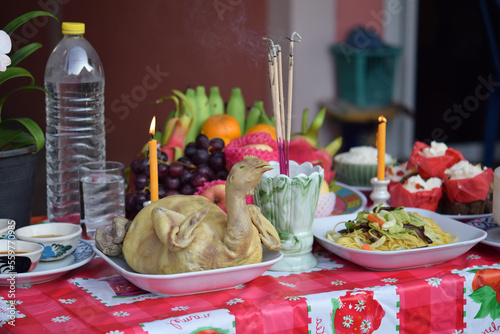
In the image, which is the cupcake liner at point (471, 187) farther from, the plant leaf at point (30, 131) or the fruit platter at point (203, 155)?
the plant leaf at point (30, 131)

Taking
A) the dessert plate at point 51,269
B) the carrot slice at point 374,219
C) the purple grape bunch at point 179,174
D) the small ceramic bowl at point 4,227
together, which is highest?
the purple grape bunch at point 179,174

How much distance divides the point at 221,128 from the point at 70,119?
43cm

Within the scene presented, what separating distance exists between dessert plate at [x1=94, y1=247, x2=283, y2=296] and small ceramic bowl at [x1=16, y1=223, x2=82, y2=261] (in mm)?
149

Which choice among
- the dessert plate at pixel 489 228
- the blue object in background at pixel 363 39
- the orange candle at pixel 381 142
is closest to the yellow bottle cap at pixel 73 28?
the orange candle at pixel 381 142

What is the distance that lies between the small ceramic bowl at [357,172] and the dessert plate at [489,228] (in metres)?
0.44

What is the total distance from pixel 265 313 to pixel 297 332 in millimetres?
73

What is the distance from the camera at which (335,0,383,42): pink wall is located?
4.38m

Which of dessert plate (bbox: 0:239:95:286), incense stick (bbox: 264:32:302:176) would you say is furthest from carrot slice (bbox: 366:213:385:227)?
dessert plate (bbox: 0:239:95:286)

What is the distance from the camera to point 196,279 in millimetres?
1013

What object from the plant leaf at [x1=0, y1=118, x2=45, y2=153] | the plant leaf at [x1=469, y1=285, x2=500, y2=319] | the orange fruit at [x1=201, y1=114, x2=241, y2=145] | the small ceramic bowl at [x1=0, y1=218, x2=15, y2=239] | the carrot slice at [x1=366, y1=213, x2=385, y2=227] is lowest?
the plant leaf at [x1=469, y1=285, x2=500, y2=319]

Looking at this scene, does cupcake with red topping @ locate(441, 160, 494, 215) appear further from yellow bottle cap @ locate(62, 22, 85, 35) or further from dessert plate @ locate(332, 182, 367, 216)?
yellow bottle cap @ locate(62, 22, 85, 35)

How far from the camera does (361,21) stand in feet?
14.6

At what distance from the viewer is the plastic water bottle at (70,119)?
154 centimetres

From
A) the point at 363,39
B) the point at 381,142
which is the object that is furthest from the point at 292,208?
the point at 363,39
